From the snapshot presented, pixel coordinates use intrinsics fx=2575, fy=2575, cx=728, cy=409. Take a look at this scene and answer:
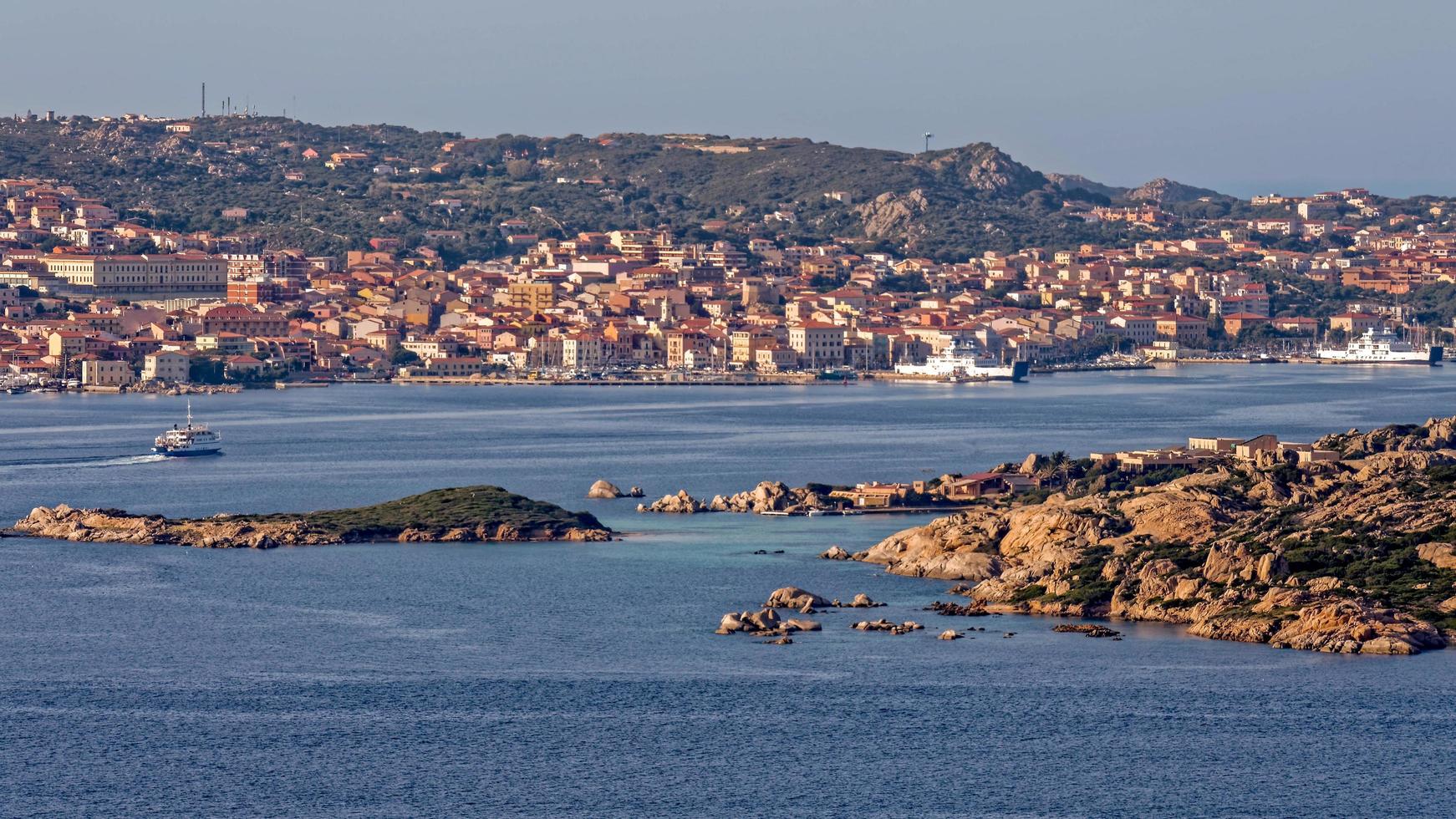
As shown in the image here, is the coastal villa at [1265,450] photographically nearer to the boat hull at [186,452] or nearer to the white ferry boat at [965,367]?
the boat hull at [186,452]

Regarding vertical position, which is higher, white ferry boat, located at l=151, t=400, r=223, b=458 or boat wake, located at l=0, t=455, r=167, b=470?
white ferry boat, located at l=151, t=400, r=223, b=458

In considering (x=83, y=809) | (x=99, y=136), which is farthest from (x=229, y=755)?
(x=99, y=136)

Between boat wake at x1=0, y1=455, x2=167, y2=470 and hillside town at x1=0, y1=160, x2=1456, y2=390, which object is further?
hillside town at x1=0, y1=160, x2=1456, y2=390

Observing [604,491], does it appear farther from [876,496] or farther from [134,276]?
[134,276]

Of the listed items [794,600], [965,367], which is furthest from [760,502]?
[965,367]

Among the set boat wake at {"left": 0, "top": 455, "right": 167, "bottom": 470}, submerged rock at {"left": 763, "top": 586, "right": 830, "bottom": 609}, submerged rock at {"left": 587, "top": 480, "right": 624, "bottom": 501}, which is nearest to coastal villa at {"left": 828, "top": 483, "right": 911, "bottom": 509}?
submerged rock at {"left": 587, "top": 480, "right": 624, "bottom": 501}

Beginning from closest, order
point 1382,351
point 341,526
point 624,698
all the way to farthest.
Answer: point 624,698 → point 341,526 → point 1382,351

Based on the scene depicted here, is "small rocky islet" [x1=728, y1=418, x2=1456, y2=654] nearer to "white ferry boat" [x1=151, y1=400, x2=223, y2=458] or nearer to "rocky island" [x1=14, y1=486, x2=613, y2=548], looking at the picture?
"rocky island" [x1=14, y1=486, x2=613, y2=548]
